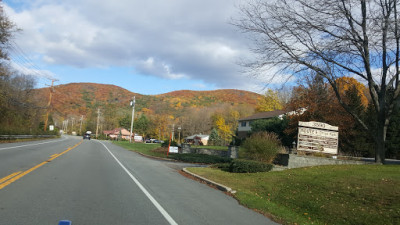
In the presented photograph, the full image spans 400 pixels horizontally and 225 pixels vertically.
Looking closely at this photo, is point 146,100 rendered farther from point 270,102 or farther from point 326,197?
point 326,197

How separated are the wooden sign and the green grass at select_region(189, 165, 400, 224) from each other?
208 inches

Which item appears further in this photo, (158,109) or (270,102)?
(158,109)

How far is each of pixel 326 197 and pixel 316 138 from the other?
9583mm

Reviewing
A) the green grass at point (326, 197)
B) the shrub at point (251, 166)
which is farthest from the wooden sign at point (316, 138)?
the green grass at point (326, 197)

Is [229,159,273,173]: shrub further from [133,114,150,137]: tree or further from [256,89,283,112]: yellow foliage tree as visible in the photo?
[133,114,150,137]: tree

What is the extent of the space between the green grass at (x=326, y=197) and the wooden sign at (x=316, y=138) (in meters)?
5.27

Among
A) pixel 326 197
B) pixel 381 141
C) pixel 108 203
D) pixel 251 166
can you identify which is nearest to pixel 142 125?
pixel 251 166

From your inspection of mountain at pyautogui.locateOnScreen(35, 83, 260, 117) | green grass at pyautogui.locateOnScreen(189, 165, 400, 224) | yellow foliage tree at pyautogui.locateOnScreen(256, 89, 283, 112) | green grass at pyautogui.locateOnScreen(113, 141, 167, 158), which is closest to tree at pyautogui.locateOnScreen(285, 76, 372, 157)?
green grass at pyautogui.locateOnScreen(113, 141, 167, 158)

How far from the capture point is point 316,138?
18.4m

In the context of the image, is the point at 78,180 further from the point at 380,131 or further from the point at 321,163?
the point at 380,131

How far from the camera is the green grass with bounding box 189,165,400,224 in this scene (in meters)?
7.62

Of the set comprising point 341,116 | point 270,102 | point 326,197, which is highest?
point 270,102

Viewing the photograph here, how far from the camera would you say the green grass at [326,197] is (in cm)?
762

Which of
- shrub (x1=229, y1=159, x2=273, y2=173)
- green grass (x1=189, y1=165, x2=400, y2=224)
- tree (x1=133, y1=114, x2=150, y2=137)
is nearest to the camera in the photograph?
green grass (x1=189, y1=165, x2=400, y2=224)
